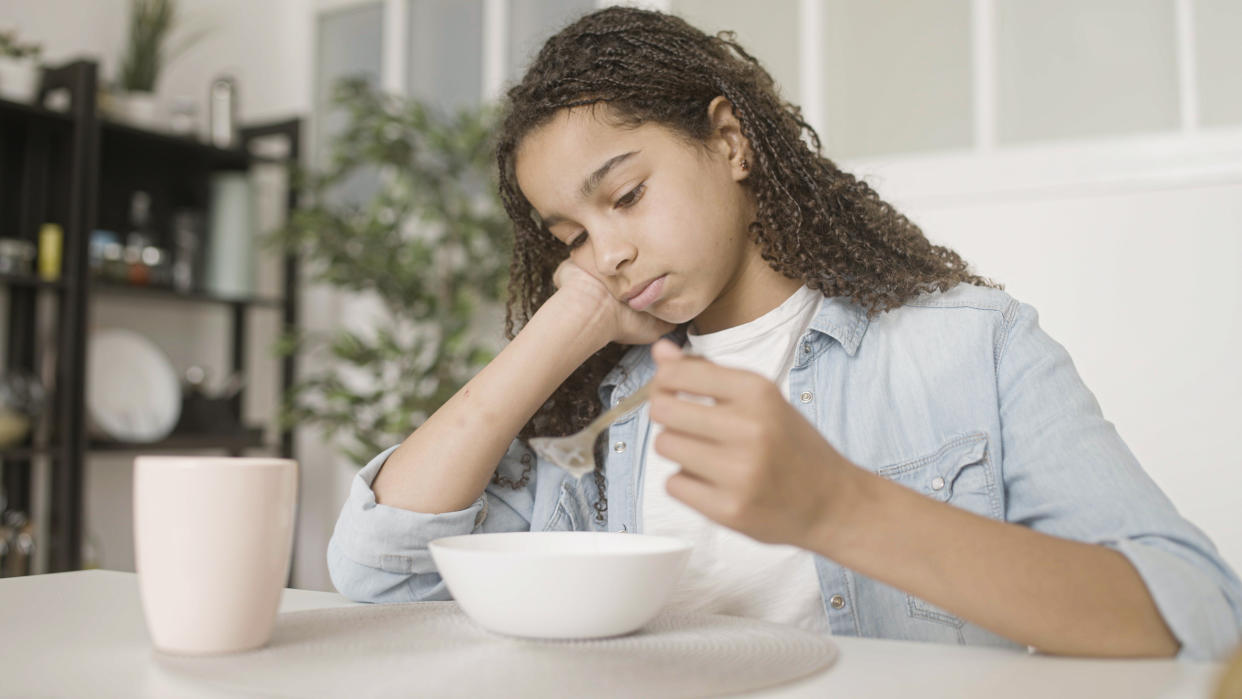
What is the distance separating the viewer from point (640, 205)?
1.12 metres

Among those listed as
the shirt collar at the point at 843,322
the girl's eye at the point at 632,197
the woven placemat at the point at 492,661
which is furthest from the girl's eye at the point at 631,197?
the woven placemat at the point at 492,661

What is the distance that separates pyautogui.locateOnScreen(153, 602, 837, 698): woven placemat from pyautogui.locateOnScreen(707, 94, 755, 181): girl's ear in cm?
64

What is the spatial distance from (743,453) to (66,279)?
110 inches

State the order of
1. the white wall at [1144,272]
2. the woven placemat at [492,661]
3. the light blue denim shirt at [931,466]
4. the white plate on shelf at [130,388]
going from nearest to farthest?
the woven placemat at [492,661]
the light blue denim shirt at [931,466]
the white wall at [1144,272]
the white plate on shelf at [130,388]

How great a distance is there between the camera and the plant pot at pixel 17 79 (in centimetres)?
278

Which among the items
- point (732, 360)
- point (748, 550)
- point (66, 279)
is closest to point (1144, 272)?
point (732, 360)

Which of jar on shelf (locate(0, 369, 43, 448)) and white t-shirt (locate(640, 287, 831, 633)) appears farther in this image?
jar on shelf (locate(0, 369, 43, 448))

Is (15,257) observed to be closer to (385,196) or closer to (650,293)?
(385,196)

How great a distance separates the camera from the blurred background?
2273 millimetres

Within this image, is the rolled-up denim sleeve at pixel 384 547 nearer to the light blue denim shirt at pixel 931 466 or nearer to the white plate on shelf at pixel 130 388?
the light blue denim shirt at pixel 931 466

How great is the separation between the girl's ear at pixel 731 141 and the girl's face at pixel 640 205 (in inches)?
0.5

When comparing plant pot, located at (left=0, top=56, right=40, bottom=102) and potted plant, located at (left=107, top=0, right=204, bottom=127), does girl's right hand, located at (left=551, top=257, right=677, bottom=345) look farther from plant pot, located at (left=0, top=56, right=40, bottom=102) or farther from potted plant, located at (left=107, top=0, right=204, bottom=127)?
potted plant, located at (left=107, top=0, right=204, bottom=127)

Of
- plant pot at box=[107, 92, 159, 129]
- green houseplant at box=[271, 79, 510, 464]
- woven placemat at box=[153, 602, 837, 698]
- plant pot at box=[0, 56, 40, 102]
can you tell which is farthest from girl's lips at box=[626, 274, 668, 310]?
plant pot at box=[107, 92, 159, 129]

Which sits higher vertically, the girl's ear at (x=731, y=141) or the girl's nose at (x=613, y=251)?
the girl's ear at (x=731, y=141)
